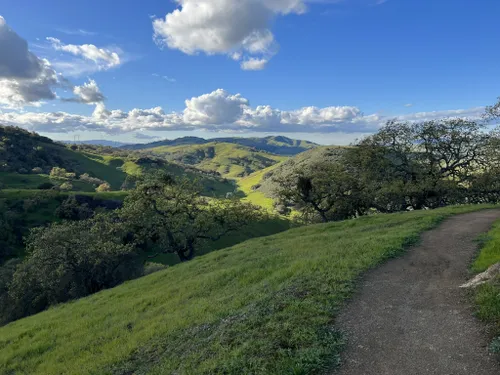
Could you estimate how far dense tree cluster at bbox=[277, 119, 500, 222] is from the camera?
48.4m

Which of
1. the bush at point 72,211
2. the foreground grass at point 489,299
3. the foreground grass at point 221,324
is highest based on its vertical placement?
the foreground grass at point 489,299

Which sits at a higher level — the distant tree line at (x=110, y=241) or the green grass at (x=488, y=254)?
the green grass at (x=488, y=254)

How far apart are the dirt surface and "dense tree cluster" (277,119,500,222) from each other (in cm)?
3388

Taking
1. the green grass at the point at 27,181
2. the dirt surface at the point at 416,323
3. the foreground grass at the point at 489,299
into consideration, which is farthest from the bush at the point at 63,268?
the green grass at the point at 27,181

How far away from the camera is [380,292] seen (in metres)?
13.3

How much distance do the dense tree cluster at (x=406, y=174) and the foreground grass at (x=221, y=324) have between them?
24.7 m

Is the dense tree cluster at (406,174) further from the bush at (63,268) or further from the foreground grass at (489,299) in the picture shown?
the foreground grass at (489,299)

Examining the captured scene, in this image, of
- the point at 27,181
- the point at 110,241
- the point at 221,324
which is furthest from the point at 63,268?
the point at 27,181

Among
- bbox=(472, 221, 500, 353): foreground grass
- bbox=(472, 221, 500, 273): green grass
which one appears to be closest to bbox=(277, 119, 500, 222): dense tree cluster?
bbox=(472, 221, 500, 273): green grass

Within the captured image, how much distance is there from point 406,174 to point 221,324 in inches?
1925

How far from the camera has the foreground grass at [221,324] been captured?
1000cm

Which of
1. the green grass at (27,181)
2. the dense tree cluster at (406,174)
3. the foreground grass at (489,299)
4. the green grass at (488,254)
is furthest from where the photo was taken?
the green grass at (27,181)

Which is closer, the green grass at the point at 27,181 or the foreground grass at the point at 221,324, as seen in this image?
the foreground grass at the point at 221,324

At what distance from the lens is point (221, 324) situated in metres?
12.8
